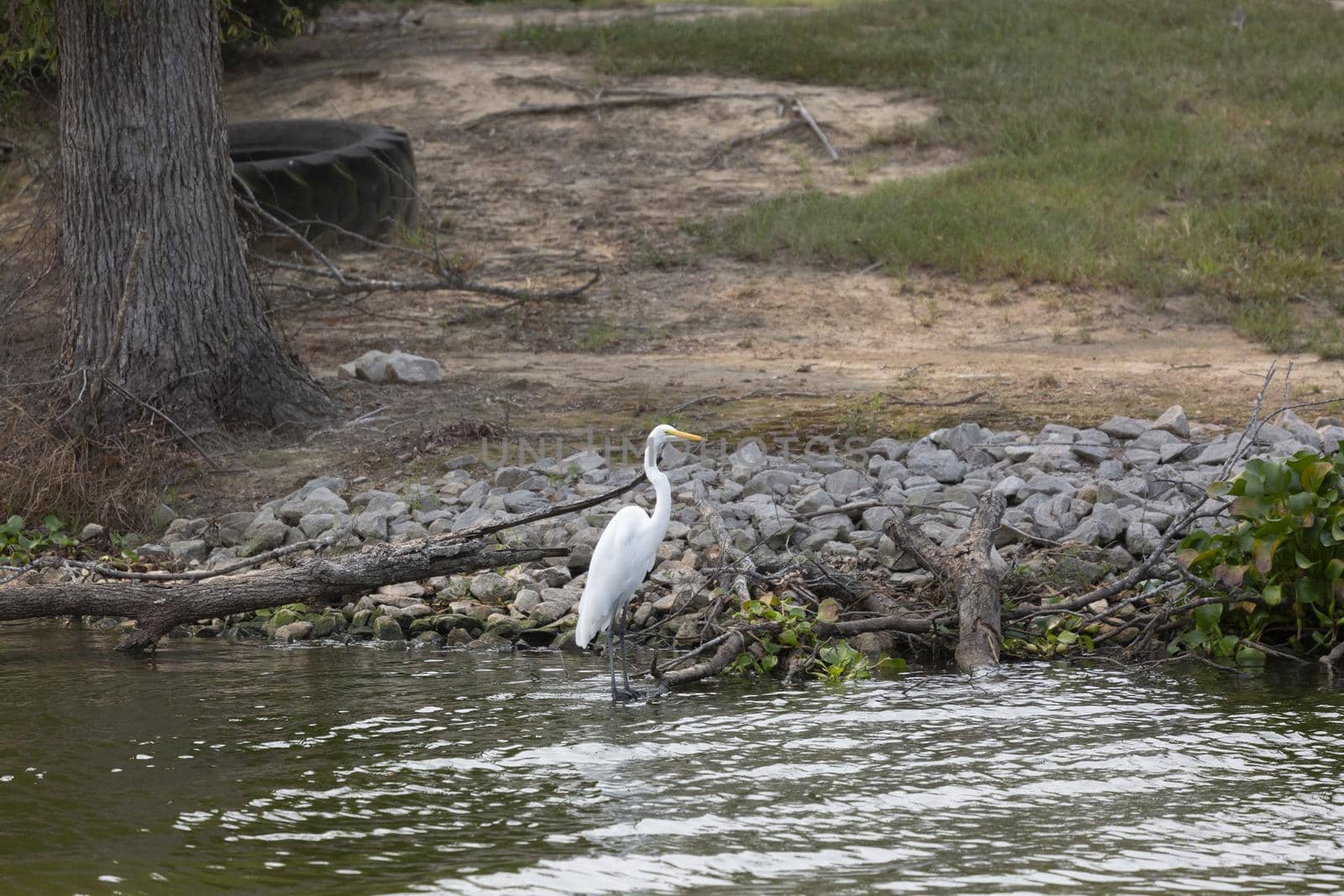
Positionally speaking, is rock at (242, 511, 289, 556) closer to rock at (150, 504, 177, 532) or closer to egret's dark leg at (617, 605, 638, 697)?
rock at (150, 504, 177, 532)

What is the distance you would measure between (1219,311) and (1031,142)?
13.2 ft

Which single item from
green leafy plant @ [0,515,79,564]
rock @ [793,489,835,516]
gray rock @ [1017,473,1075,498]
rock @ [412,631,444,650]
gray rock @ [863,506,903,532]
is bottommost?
rock @ [412,631,444,650]

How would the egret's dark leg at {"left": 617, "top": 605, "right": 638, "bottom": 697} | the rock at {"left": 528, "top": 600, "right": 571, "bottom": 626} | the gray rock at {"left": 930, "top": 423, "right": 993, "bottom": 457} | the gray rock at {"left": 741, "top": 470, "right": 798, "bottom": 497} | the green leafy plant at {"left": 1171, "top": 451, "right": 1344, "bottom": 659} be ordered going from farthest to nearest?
the gray rock at {"left": 930, "top": 423, "right": 993, "bottom": 457} → the gray rock at {"left": 741, "top": 470, "right": 798, "bottom": 497} → the rock at {"left": 528, "top": 600, "right": 571, "bottom": 626} → the green leafy plant at {"left": 1171, "top": 451, "right": 1344, "bottom": 659} → the egret's dark leg at {"left": 617, "top": 605, "right": 638, "bottom": 697}

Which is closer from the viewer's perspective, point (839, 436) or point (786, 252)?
point (839, 436)

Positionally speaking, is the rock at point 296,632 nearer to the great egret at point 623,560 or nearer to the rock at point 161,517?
the rock at point 161,517

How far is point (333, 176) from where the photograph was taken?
1404 centimetres

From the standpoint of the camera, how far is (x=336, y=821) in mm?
5141

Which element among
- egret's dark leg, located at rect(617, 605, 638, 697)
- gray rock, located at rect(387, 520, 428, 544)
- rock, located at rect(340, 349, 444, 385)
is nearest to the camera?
egret's dark leg, located at rect(617, 605, 638, 697)

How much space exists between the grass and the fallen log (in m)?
5.43

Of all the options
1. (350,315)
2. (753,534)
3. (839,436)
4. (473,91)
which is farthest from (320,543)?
(473,91)

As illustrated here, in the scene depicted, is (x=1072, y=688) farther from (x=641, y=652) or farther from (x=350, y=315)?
(x=350, y=315)

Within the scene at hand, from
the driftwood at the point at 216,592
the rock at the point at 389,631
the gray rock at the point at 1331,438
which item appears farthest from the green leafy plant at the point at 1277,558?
the rock at the point at 389,631

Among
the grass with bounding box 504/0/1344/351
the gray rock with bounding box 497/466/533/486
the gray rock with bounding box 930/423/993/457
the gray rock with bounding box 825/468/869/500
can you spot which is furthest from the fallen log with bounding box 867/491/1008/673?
the grass with bounding box 504/0/1344/351

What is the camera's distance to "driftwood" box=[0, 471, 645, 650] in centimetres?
704
